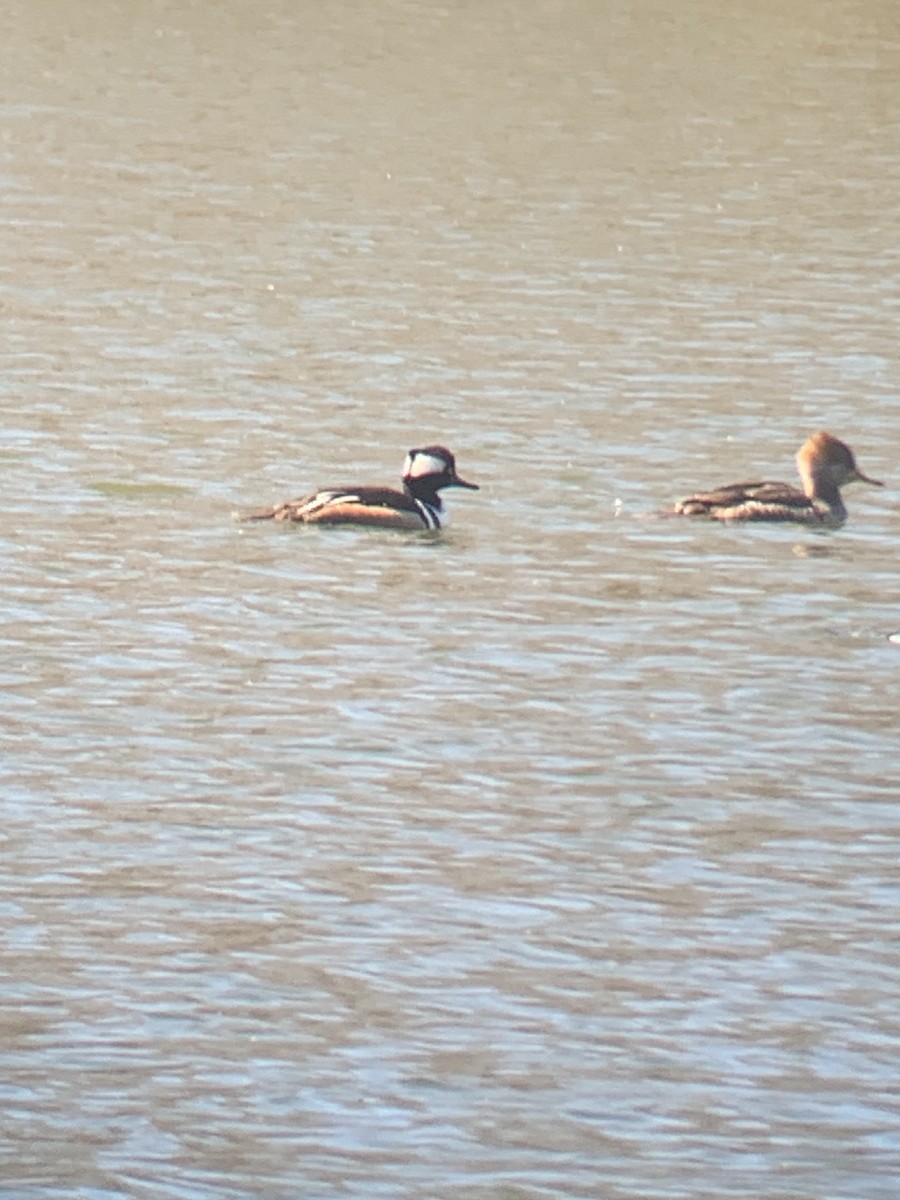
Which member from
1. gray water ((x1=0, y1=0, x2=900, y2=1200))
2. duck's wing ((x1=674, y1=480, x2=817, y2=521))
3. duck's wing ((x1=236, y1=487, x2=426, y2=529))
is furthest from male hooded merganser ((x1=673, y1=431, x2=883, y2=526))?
duck's wing ((x1=236, y1=487, x2=426, y2=529))

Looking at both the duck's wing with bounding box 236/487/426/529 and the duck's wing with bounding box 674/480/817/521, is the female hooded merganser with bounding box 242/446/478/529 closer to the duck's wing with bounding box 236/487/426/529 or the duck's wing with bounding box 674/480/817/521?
the duck's wing with bounding box 236/487/426/529

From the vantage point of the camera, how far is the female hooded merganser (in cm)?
1659

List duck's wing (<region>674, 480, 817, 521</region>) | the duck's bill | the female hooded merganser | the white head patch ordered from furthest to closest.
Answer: the duck's bill
the white head patch
duck's wing (<region>674, 480, 817, 521</region>)
the female hooded merganser

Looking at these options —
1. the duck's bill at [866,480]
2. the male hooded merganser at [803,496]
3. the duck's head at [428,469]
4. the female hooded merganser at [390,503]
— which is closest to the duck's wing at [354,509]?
the female hooded merganser at [390,503]

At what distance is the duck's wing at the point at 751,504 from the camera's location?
16.8 m

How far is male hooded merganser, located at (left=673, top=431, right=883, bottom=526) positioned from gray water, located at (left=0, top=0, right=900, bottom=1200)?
0.55 ft

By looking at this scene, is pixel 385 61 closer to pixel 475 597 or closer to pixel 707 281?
pixel 707 281

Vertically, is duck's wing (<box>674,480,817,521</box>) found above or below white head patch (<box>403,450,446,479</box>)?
below

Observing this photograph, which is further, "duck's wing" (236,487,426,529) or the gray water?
"duck's wing" (236,487,426,529)

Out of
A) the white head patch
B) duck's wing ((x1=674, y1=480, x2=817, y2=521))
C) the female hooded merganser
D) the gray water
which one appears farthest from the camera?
the white head patch

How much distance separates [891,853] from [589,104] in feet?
86.7

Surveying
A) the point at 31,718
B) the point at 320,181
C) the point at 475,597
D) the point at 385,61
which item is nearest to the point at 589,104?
the point at 385,61

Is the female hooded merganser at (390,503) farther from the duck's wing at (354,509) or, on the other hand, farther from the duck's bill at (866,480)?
the duck's bill at (866,480)

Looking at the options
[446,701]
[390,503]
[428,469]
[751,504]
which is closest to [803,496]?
[751,504]
